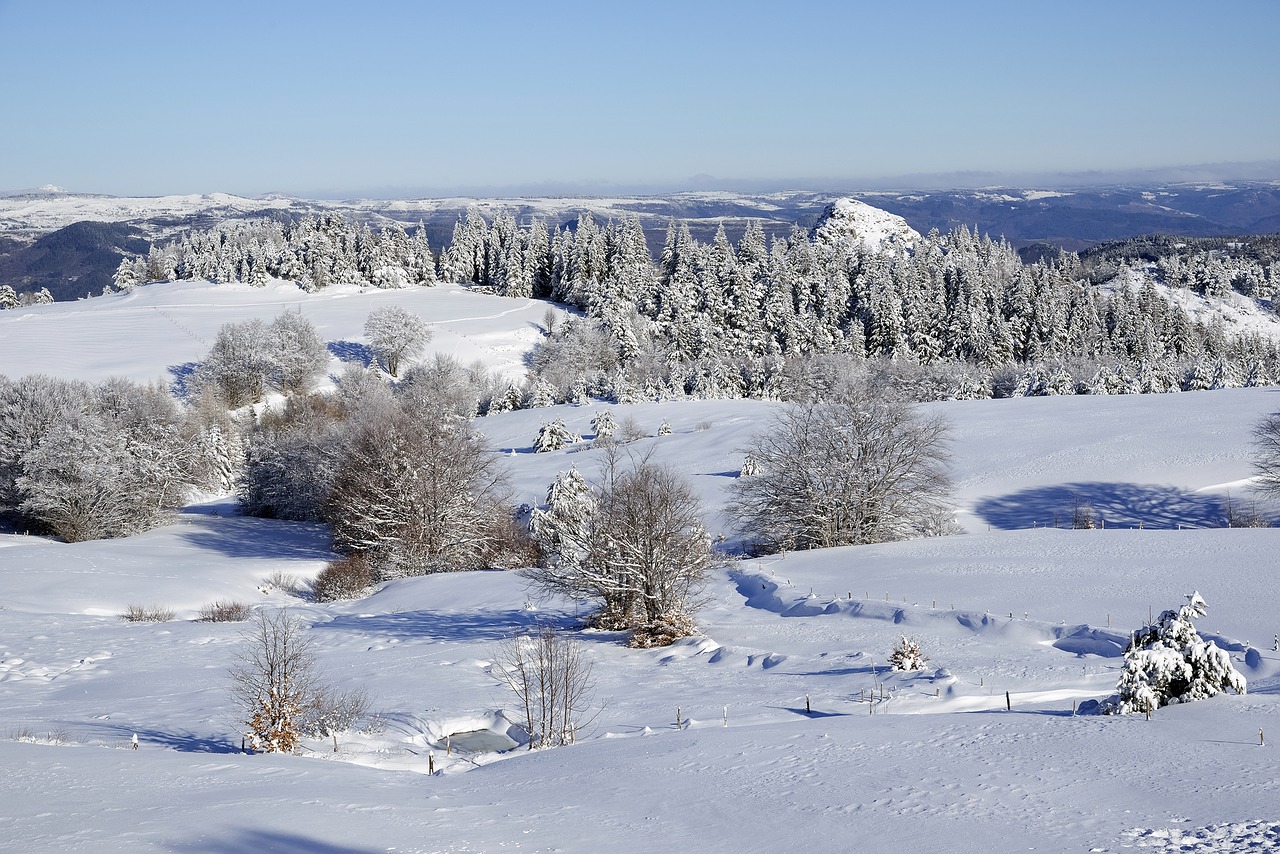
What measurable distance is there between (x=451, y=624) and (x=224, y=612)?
7735 millimetres

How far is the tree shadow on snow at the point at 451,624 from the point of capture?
22.1m

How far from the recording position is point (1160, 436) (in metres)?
38.8

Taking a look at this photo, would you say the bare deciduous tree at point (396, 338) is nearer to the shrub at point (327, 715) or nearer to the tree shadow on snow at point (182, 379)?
the tree shadow on snow at point (182, 379)

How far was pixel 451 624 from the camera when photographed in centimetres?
2333

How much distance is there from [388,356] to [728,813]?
69.7 meters

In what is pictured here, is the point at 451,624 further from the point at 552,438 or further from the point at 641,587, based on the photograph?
the point at 552,438

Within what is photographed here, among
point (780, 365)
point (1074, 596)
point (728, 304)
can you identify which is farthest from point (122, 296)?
point (1074, 596)

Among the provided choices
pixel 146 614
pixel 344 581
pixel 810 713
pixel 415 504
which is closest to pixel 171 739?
pixel 810 713

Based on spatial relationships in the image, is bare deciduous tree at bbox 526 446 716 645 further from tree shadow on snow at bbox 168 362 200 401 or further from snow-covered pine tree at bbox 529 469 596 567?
tree shadow on snow at bbox 168 362 200 401

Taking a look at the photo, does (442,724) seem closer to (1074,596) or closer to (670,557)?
(670,557)

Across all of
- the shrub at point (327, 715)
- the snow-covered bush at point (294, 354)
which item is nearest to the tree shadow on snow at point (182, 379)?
the snow-covered bush at point (294, 354)

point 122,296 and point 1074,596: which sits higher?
point 122,296

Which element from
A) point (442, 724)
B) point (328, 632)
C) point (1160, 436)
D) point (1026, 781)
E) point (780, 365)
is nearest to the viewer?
point (1026, 781)

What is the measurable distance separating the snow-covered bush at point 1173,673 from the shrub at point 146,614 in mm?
24579
